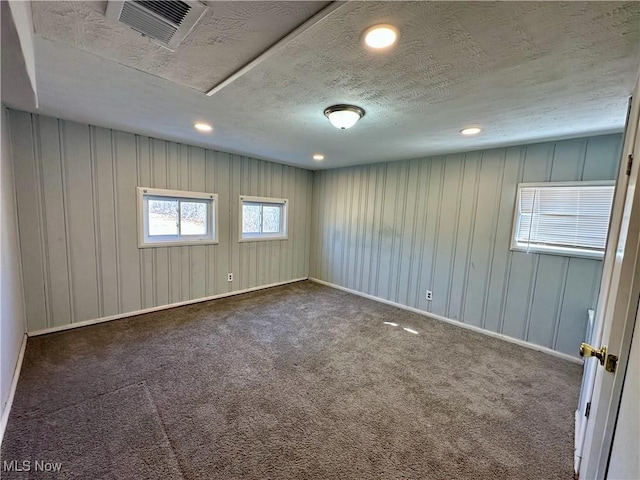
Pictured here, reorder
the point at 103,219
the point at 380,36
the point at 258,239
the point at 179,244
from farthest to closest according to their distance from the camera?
the point at 258,239 → the point at 179,244 → the point at 103,219 → the point at 380,36

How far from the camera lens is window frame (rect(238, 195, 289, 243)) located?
14.0 feet

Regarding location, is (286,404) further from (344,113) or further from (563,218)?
(563,218)

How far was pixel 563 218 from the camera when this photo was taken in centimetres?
276

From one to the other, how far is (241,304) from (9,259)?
238cm

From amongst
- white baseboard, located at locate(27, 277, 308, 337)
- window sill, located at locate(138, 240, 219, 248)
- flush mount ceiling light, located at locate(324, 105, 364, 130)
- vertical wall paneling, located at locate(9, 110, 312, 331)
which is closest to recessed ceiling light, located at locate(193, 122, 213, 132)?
vertical wall paneling, located at locate(9, 110, 312, 331)

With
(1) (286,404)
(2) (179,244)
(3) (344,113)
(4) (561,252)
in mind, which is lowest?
(1) (286,404)

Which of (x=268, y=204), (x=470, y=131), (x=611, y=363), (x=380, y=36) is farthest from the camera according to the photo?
(x=268, y=204)

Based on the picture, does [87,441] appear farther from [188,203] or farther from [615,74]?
[615,74]

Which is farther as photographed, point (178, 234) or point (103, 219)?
point (178, 234)

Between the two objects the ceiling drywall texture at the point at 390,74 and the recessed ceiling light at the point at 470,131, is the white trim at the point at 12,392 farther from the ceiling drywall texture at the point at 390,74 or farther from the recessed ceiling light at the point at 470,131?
the recessed ceiling light at the point at 470,131

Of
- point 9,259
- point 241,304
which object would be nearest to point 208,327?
point 241,304

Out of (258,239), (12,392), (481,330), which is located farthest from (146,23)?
(481,330)

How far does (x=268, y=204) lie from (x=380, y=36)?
3679mm

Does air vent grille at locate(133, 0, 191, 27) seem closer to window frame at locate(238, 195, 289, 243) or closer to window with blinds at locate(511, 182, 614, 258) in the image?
window frame at locate(238, 195, 289, 243)
